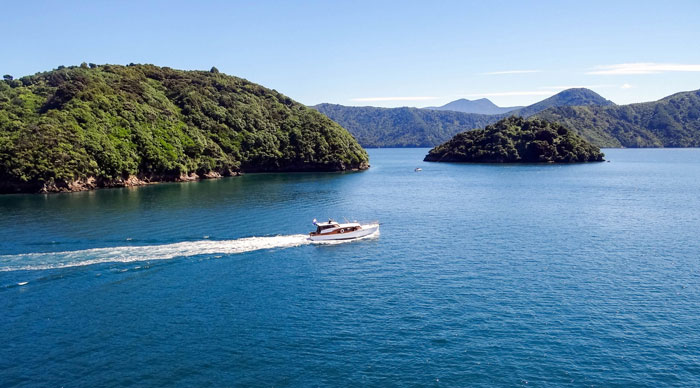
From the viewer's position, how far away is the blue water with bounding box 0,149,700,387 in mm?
33750

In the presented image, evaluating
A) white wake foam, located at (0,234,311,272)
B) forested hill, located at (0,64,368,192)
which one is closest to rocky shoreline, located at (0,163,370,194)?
forested hill, located at (0,64,368,192)

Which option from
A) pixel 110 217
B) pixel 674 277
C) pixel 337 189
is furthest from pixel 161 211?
pixel 674 277

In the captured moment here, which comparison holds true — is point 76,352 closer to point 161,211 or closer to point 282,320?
point 282,320

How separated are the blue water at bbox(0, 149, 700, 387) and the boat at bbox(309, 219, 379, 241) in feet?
7.79

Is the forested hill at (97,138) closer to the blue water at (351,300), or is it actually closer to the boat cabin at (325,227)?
the blue water at (351,300)

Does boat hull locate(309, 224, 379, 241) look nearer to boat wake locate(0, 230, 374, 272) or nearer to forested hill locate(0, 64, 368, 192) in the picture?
boat wake locate(0, 230, 374, 272)

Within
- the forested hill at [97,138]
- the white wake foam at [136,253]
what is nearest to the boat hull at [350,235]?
the white wake foam at [136,253]

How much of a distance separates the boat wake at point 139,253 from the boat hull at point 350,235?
2.88ft

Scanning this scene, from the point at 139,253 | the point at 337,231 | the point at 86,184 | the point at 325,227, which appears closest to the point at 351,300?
the point at 337,231

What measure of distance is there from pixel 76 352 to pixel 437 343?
2873 cm

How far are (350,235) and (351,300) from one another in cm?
2765

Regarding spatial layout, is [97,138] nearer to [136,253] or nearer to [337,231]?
[136,253]

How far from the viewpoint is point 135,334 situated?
39469 millimetres

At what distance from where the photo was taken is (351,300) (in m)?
46.5
